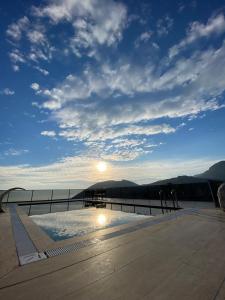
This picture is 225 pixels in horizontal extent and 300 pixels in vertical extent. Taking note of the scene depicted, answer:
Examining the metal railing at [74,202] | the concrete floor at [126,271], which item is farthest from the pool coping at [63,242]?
the metal railing at [74,202]

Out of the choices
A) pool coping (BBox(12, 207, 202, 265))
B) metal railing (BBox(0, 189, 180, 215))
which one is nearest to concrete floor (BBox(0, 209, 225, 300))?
pool coping (BBox(12, 207, 202, 265))

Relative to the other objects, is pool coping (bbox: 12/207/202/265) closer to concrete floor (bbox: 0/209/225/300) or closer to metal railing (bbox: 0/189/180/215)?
concrete floor (bbox: 0/209/225/300)

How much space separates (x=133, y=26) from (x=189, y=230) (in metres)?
5.86

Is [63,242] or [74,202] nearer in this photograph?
[63,242]

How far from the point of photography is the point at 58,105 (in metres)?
6.65

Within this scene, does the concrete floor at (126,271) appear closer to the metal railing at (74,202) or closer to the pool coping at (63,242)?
the pool coping at (63,242)

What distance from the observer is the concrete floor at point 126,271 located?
1.27 meters

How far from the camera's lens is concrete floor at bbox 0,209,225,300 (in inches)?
50.1

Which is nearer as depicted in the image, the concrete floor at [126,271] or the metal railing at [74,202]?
the concrete floor at [126,271]

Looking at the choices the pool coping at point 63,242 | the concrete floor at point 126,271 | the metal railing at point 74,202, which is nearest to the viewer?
the concrete floor at point 126,271

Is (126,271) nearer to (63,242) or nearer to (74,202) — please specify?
(63,242)

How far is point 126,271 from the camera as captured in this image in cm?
160

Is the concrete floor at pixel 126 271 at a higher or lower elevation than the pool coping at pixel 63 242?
lower

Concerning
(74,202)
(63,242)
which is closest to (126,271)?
(63,242)
